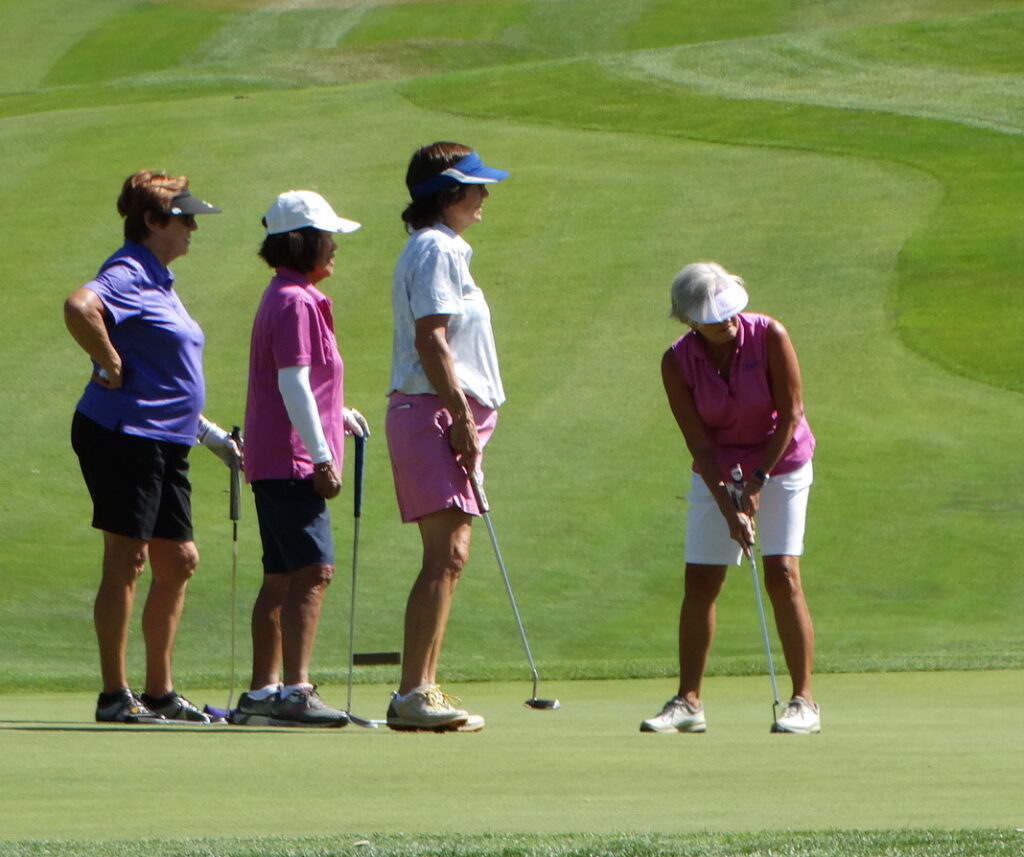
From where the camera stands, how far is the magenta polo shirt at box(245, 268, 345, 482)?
18.7 feet

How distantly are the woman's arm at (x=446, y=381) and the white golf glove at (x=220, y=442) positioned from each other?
1064 mm

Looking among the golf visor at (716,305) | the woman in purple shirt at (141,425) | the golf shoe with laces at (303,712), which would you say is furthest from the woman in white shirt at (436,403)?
the woman in purple shirt at (141,425)

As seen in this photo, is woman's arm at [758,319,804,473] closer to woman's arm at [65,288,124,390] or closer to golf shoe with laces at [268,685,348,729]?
golf shoe with laces at [268,685,348,729]

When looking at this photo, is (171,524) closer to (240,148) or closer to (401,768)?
(401,768)

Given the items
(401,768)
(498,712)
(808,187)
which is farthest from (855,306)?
(401,768)

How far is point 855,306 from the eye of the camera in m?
14.5

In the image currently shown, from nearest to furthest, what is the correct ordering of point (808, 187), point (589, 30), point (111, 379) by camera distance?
point (111, 379)
point (808, 187)
point (589, 30)

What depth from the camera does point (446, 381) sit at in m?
5.34

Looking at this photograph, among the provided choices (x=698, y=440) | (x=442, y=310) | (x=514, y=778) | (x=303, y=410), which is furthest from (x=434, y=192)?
(x=514, y=778)

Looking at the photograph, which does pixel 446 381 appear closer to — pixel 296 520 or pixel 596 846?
pixel 296 520

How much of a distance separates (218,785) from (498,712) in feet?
6.70

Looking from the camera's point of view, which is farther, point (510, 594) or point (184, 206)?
point (184, 206)

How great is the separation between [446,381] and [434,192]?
61cm

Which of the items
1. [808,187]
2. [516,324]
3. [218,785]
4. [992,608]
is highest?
[808,187]
